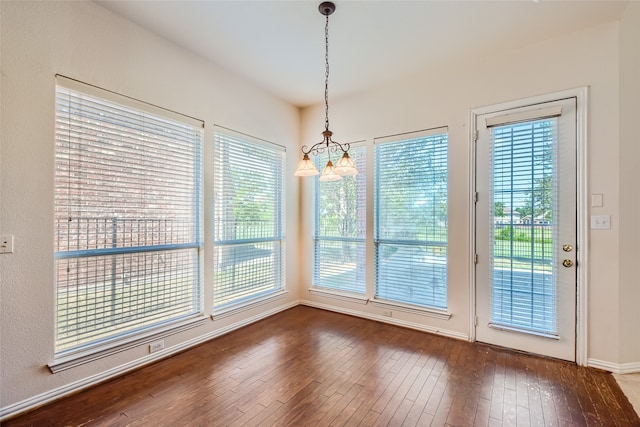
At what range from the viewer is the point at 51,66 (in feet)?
6.73

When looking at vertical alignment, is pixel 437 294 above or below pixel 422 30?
below

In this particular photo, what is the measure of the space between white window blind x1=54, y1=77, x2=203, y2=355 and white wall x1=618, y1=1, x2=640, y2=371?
147 inches

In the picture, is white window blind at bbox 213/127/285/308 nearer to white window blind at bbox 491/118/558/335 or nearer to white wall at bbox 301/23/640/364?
white wall at bbox 301/23/640/364

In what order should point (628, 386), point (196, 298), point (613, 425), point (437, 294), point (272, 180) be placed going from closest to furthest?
1. point (613, 425)
2. point (628, 386)
3. point (196, 298)
4. point (437, 294)
5. point (272, 180)

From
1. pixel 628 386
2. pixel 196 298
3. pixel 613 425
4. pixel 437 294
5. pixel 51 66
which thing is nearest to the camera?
pixel 613 425

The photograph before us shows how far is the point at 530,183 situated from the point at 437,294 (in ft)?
4.72

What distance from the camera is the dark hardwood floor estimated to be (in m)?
1.89

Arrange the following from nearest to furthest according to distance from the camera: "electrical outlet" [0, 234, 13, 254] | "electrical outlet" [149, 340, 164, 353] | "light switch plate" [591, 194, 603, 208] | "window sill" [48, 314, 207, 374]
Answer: "electrical outlet" [0, 234, 13, 254]
"window sill" [48, 314, 207, 374]
"light switch plate" [591, 194, 603, 208]
"electrical outlet" [149, 340, 164, 353]

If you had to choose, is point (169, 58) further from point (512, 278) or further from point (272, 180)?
point (512, 278)

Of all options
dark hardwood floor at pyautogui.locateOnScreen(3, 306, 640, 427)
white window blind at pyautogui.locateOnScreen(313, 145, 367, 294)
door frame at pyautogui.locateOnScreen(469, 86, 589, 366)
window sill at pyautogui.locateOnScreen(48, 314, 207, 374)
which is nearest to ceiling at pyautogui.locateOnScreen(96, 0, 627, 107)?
door frame at pyautogui.locateOnScreen(469, 86, 589, 366)

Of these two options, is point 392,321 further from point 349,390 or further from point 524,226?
point 524,226

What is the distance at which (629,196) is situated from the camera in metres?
2.39

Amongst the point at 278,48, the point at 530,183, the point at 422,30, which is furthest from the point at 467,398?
the point at 278,48

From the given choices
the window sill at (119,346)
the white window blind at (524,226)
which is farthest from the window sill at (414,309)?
the window sill at (119,346)
